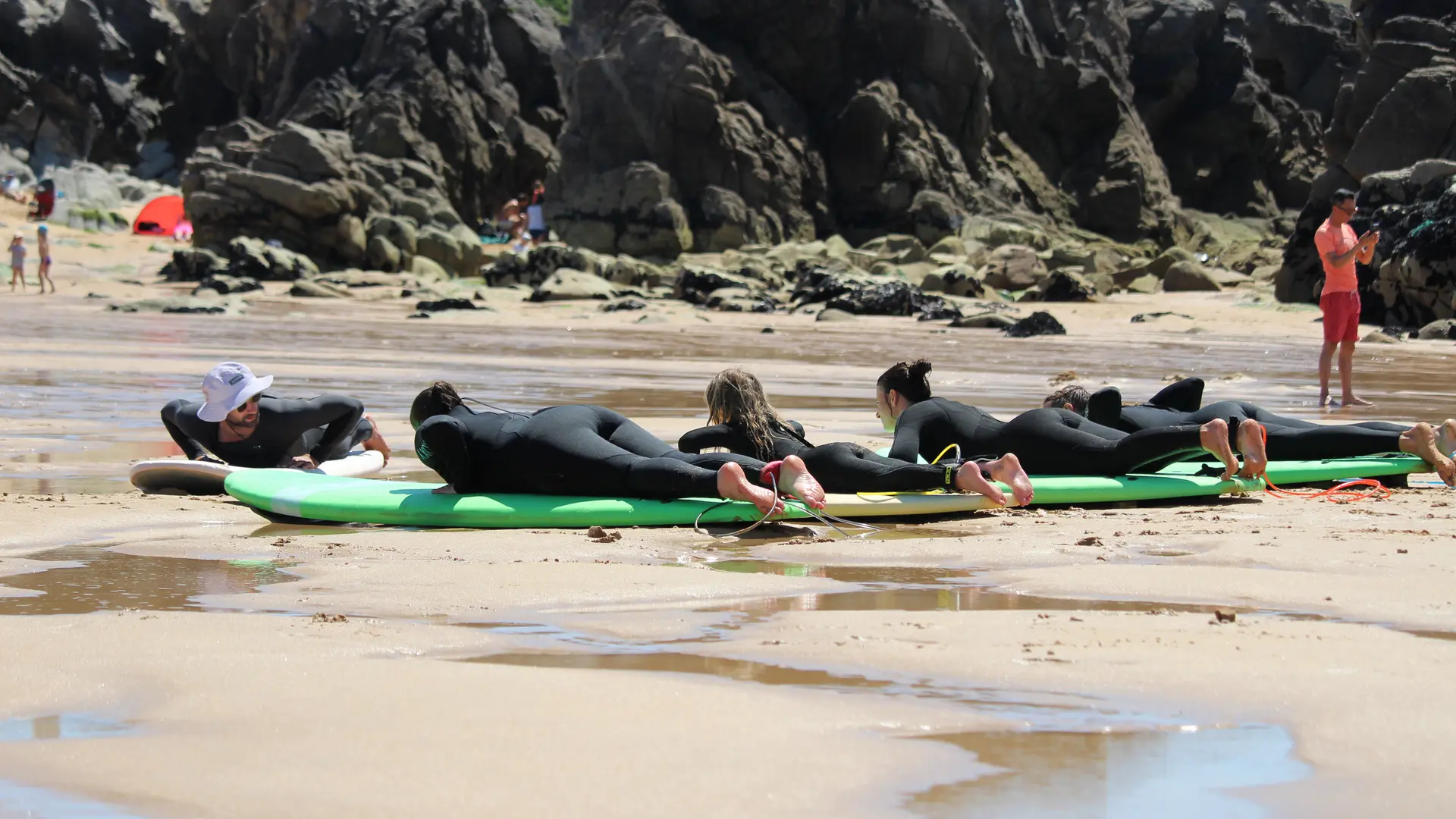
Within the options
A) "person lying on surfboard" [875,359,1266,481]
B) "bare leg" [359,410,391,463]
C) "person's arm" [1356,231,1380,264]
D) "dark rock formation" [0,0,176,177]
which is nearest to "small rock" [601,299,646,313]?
"person's arm" [1356,231,1380,264]

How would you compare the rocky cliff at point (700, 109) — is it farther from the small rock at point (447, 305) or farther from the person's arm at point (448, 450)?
the person's arm at point (448, 450)

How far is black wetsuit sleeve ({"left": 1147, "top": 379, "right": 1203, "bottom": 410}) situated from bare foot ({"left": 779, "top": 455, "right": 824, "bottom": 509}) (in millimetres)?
2391

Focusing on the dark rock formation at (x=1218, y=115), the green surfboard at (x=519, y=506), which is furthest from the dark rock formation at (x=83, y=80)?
the green surfboard at (x=519, y=506)

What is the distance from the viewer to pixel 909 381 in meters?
6.81

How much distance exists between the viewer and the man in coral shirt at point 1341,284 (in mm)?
11094

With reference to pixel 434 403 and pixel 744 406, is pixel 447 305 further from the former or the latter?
pixel 744 406

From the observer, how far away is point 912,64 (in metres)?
42.6

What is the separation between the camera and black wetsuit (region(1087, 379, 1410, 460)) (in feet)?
22.6

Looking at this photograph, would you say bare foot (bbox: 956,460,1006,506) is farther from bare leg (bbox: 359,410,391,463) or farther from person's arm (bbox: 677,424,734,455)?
bare leg (bbox: 359,410,391,463)

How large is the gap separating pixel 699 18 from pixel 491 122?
1235 cm

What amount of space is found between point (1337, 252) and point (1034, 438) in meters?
5.91

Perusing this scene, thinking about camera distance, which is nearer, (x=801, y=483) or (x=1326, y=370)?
(x=801, y=483)

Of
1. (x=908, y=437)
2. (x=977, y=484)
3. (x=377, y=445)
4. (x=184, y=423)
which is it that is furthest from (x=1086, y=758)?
(x=184, y=423)

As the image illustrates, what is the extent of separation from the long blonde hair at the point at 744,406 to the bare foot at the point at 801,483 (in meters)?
0.59
